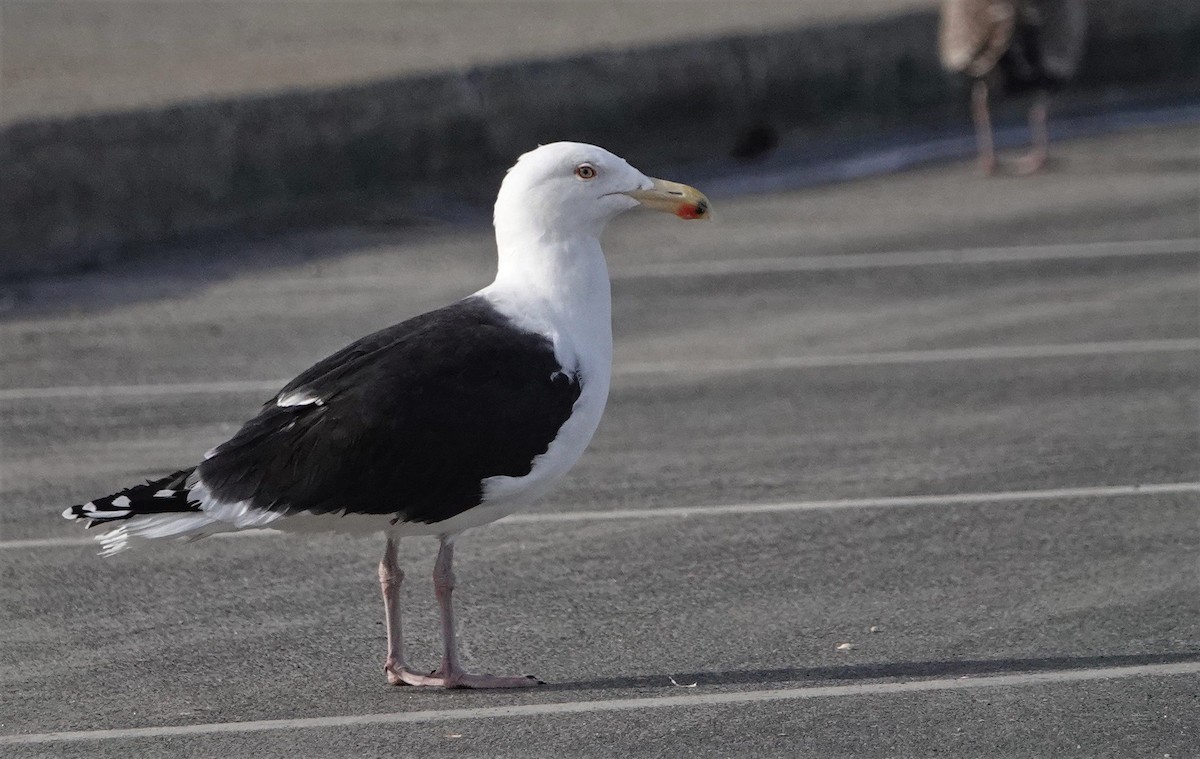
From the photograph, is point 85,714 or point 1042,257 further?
point 1042,257

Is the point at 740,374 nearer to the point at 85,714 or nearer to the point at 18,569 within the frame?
the point at 18,569

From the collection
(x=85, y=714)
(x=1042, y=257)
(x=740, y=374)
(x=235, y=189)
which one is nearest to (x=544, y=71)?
(x=235, y=189)

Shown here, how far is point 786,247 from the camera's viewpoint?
43.9 ft

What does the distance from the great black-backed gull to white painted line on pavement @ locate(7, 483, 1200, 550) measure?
1776 mm

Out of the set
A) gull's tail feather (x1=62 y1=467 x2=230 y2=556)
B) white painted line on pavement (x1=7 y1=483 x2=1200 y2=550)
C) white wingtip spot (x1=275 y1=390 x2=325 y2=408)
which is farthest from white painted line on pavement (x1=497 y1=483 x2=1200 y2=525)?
gull's tail feather (x1=62 y1=467 x2=230 y2=556)

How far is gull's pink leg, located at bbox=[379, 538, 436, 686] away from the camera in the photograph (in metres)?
6.15

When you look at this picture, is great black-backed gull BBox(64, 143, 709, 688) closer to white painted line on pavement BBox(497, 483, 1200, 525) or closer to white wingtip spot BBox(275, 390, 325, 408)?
white wingtip spot BBox(275, 390, 325, 408)

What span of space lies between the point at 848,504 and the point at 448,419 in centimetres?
274

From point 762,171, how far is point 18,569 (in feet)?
31.7

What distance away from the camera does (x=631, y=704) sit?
6012 millimetres

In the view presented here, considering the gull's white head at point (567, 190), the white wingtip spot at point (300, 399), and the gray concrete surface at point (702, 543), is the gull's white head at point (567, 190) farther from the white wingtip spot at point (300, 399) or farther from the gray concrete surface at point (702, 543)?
the gray concrete surface at point (702, 543)

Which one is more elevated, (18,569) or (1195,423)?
(18,569)

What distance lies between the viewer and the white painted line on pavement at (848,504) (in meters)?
8.01

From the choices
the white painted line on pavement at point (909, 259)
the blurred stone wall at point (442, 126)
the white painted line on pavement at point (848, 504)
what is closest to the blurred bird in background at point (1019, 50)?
the blurred stone wall at point (442, 126)
